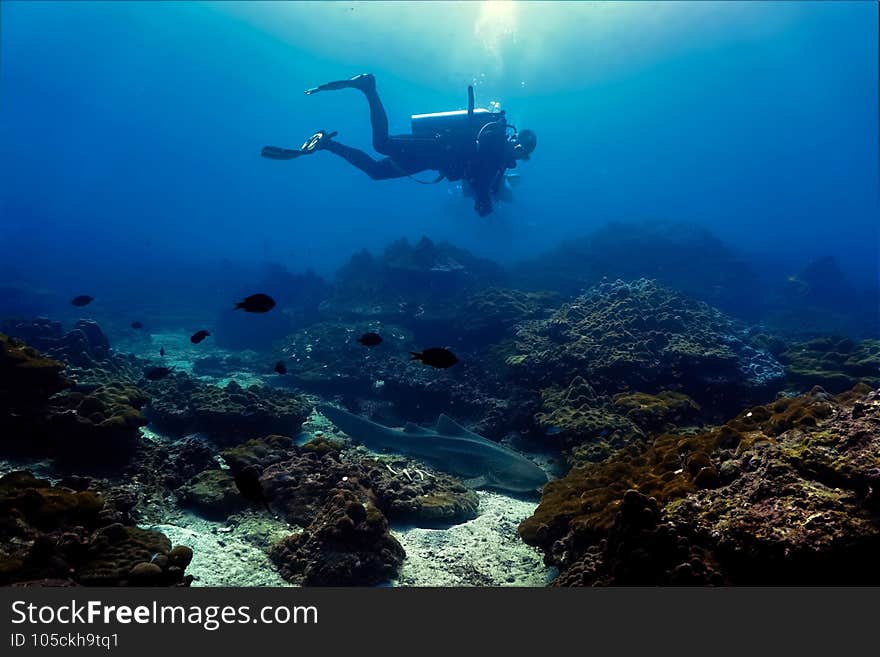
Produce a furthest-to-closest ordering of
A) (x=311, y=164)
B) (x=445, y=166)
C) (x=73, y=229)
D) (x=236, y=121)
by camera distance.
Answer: (x=311, y=164) < (x=236, y=121) < (x=73, y=229) < (x=445, y=166)

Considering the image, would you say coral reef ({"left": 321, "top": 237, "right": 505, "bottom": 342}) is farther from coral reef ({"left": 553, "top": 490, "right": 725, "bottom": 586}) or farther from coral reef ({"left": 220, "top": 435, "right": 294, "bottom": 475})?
coral reef ({"left": 553, "top": 490, "right": 725, "bottom": 586})

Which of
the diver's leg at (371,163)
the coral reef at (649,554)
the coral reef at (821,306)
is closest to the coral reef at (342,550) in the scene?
the coral reef at (649,554)

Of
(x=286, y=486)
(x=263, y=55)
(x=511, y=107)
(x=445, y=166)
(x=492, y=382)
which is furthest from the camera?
(x=511, y=107)

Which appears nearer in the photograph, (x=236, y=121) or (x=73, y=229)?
(x=73, y=229)

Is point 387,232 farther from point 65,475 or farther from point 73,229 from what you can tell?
point 65,475

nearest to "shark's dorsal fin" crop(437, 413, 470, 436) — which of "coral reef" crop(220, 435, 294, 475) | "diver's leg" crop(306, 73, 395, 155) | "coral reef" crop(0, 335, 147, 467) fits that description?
"coral reef" crop(220, 435, 294, 475)

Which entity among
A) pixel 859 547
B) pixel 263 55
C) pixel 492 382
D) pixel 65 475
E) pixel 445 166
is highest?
pixel 263 55

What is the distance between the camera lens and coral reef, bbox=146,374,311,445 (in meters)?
8.47

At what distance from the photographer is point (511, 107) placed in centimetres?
13538

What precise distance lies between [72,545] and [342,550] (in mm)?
2303

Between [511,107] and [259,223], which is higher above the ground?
[511,107]

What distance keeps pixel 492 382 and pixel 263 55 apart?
127 meters

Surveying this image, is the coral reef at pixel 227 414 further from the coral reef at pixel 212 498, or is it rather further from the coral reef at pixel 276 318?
the coral reef at pixel 276 318

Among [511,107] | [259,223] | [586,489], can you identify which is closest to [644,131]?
[511,107]
